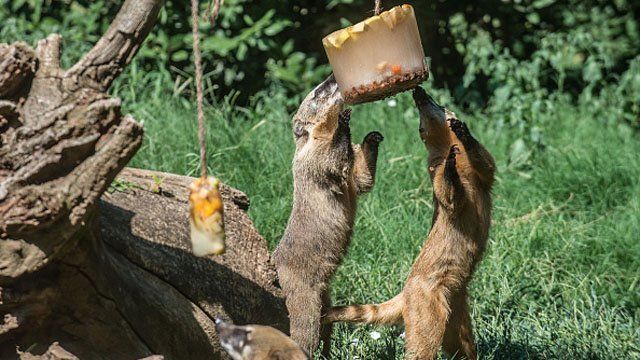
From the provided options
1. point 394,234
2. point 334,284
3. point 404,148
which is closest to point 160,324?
point 334,284

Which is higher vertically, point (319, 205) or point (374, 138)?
point (374, 138)

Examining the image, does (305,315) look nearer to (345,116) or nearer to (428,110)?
(345,116)

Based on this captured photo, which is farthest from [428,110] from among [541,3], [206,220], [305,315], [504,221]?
[541,3]

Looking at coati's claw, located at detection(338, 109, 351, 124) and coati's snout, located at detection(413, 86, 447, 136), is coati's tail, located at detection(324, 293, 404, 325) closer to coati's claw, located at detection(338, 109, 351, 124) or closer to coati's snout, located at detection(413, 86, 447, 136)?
coati's snout, located at detection(413, 86, 447, 136)

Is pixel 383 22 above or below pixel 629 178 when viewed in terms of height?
above

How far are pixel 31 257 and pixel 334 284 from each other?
296cm

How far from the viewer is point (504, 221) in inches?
270

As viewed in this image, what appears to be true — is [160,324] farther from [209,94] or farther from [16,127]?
[209,94]

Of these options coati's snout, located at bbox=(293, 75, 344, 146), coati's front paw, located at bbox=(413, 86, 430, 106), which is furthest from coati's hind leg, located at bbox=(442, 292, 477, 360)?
coati's snout, located at bbox=(293, 75, 344, 146)

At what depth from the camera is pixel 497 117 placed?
886 cm

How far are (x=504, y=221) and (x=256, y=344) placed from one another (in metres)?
3.29

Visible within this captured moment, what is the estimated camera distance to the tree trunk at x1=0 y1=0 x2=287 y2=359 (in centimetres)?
345

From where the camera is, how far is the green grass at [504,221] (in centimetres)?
556

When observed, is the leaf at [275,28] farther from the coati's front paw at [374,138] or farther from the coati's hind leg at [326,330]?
the coati's hind leg at [326,330]
